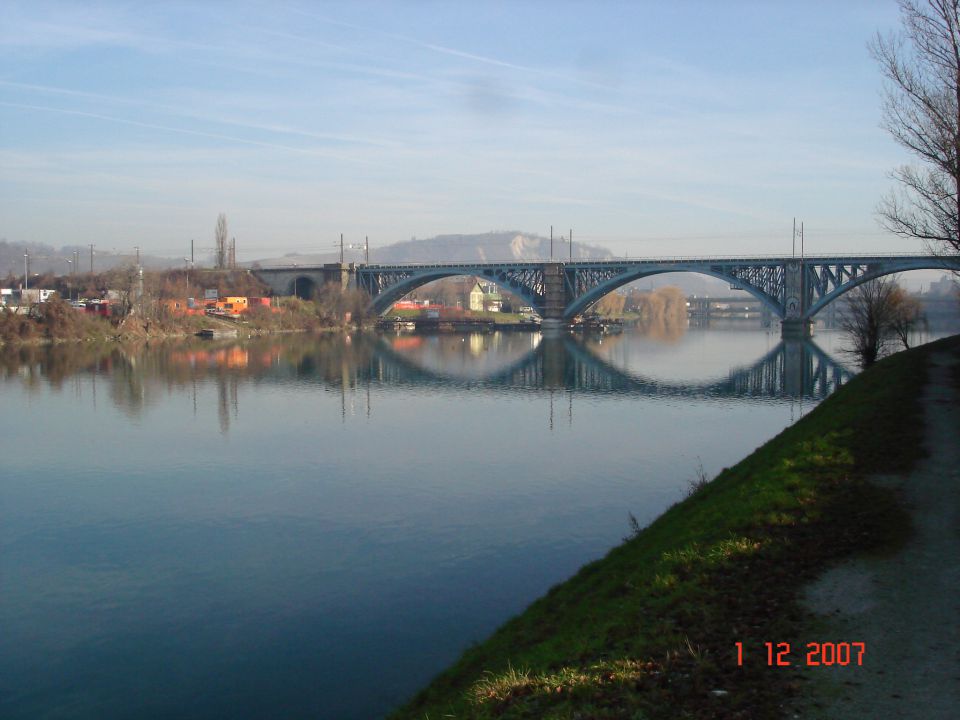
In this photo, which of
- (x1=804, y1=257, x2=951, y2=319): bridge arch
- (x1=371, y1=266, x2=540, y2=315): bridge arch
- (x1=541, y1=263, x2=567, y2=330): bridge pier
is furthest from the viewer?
(x1=371, y1=266, x2=540, y2=315): bridge arch

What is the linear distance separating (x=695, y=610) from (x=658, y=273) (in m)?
79.0

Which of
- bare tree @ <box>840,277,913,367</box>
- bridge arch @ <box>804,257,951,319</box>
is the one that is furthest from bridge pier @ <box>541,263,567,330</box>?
bare tree @ <box>840,277,913,367</box>

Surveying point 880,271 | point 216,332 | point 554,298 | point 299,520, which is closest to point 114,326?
point 216,332

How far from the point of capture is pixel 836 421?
16.9 meters

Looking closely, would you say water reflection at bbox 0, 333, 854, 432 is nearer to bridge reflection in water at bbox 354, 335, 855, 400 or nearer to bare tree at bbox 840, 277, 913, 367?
bridge reflection in water at bbox 354, 335, 855, 400

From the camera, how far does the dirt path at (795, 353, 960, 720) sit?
6141 millimetres

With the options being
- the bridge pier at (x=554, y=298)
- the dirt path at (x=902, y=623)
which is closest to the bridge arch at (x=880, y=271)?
the bridge pier at (x=554, y=298)

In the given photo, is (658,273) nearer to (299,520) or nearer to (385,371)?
(385,371)

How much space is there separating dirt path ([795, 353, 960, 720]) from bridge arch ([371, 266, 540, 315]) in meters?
84.2

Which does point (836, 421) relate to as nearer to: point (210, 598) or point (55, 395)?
point (210, 598)

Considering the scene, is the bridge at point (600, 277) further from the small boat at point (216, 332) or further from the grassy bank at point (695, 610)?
the grassy bank at point (695, 610)

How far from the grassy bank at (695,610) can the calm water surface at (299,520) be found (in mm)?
1755

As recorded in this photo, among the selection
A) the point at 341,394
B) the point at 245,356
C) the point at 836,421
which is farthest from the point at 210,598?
the point at 245,356

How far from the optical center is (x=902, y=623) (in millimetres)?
7355
